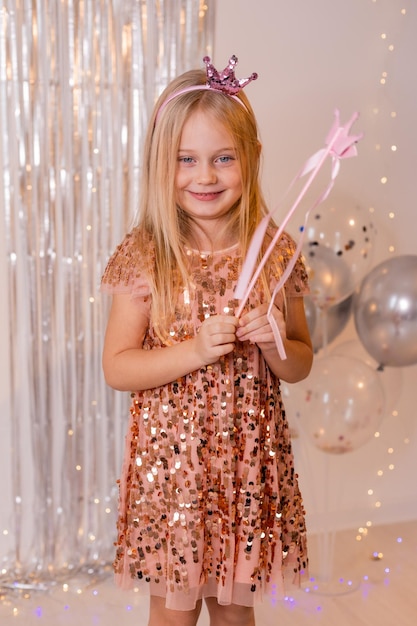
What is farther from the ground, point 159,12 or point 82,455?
point 159,12

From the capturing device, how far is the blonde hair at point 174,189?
1414mm

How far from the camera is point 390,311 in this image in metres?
2.24

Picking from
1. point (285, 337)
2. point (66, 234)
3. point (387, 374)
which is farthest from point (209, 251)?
point (387, 374)

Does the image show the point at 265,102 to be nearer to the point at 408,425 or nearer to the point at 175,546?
the point at 408,425

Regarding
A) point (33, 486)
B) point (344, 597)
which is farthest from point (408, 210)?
point (33, 486)

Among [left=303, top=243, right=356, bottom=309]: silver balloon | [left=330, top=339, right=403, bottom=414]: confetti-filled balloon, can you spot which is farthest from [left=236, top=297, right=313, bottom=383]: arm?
[left=330, top=339, right=403, bottom=414]: confetti-filled balloon

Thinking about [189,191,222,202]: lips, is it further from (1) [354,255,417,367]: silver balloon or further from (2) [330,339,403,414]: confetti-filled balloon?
(2) [330,339,403,414]: confetti-filled balloon

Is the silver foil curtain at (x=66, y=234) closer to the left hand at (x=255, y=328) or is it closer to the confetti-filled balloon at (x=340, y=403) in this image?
A: the confetti-filled balloon at (x=340, y=403)

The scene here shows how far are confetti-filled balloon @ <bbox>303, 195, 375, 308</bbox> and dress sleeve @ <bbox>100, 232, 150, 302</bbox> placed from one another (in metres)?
0.85

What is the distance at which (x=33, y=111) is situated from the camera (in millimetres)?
2260

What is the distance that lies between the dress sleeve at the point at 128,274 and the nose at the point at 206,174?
7.5 inches

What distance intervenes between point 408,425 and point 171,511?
5.41ft

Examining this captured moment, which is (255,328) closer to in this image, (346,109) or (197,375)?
(197,375)

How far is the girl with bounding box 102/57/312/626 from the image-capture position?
1422 mm
